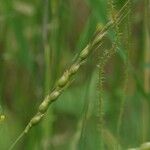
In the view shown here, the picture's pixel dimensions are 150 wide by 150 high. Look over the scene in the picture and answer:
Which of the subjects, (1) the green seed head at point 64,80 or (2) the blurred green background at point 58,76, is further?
(2) the blurred green background at point 58,76

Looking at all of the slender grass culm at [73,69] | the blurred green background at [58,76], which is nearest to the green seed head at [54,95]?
the slender grass culm at [73,69]

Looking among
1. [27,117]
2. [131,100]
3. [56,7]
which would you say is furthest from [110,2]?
[131,100]

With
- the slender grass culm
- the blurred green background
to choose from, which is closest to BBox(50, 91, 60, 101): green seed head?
the slender grass culm

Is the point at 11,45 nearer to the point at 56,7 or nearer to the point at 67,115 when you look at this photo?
the point at 67,115

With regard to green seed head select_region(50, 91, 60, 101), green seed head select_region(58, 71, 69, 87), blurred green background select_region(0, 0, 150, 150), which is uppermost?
green seed head select_region(58, 71, 69, 87)

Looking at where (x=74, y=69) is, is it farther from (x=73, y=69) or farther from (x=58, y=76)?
(x=58, y=76)

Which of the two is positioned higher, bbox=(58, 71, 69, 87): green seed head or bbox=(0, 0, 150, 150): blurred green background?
bbox=(58, 71, 69, 87): green seed head

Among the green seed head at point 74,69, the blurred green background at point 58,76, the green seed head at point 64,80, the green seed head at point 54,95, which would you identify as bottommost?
the blurred green background at point 58,76

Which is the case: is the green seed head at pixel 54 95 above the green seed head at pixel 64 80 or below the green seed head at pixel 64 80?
below

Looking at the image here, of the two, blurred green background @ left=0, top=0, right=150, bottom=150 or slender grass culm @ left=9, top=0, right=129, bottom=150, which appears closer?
slender grass culm @ left=9, top=0, right=129, bottom=150

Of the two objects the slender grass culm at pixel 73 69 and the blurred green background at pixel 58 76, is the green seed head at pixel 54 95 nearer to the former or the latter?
the slender grass culm at pixel 73 69

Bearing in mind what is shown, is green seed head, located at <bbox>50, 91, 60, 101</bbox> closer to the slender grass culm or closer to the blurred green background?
the slender grass culm
